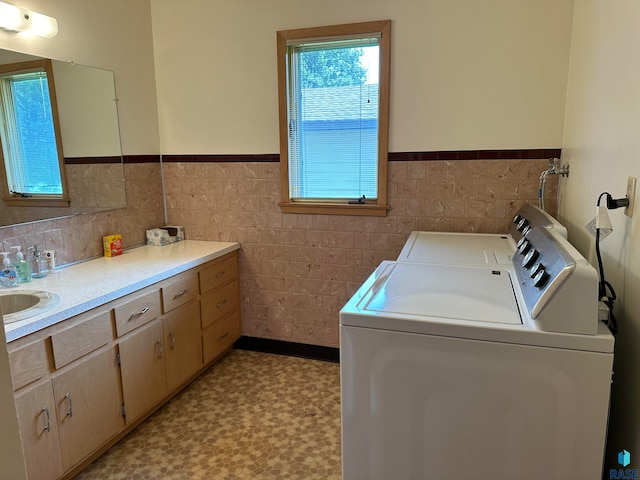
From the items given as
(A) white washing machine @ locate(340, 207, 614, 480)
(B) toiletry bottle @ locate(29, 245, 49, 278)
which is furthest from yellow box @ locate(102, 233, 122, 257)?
(A) white washing machine @ locate(340, 207, 614, 480)

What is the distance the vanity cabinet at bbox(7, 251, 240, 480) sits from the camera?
1.74m

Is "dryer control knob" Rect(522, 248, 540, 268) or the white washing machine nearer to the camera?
the white washing machine

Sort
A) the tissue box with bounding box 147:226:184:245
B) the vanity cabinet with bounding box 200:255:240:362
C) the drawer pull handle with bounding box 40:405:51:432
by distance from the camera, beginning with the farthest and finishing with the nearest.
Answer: the tissue box with bounding box 147:226:184:245 < the vanity cabinet with bounding box 200:255:240:362 < the drawer pull handle with bounding box 40:405:51:432

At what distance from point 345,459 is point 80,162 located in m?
2.23

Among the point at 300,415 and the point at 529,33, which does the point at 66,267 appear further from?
the point at 529,33

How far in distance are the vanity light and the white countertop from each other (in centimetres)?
125

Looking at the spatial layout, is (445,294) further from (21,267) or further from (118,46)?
(118,46)

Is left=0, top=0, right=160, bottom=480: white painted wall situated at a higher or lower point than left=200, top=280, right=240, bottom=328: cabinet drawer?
higher

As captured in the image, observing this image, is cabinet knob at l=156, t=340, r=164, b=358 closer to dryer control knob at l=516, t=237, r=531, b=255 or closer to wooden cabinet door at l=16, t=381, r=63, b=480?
wooden cabinet door at l=16, t=381, r=63, b=480

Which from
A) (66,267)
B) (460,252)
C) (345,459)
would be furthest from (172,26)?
(345,459)

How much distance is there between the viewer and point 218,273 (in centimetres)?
296

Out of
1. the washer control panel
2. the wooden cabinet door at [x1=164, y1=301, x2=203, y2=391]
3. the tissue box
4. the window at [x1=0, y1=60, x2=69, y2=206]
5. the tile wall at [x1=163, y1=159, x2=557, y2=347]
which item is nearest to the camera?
the washer control panel

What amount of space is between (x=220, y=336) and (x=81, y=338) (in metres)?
1.19

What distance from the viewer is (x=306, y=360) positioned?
10.3ft
